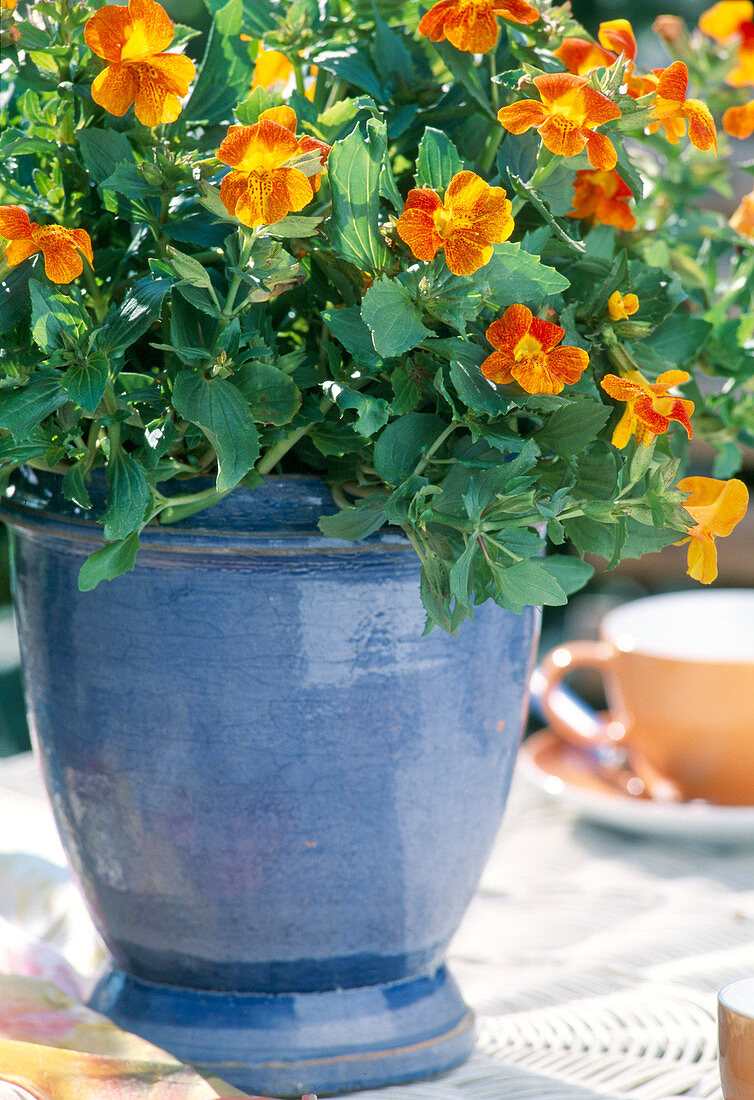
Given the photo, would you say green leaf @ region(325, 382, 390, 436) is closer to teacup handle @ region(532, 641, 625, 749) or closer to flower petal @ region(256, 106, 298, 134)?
flower petal @ region(256, 106, 298, 134)

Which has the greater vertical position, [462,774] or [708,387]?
[462,774]

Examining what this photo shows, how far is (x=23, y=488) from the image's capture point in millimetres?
436

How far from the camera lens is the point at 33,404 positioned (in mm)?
352

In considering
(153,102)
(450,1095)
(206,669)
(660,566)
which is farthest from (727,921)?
(660,566)

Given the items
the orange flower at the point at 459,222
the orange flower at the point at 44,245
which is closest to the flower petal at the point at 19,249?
the orange flower at the point at 44,245

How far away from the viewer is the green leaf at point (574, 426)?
37 centimetres

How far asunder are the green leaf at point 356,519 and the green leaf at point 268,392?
1.4 inches

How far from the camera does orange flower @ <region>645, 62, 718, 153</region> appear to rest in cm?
36

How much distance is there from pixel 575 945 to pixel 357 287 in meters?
0.36

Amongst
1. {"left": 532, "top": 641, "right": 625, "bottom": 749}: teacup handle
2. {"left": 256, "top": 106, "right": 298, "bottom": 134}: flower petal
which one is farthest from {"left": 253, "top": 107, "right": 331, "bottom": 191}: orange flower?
{"left": 532, "top": 641, "right": 625, "bottom": 749}: teacup handle

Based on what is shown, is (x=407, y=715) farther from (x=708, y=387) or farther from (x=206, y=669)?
(x=708, y=387)

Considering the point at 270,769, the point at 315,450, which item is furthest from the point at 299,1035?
the point at 315,450

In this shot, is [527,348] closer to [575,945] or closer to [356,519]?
[356,519]

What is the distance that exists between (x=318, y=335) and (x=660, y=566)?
102 cm
